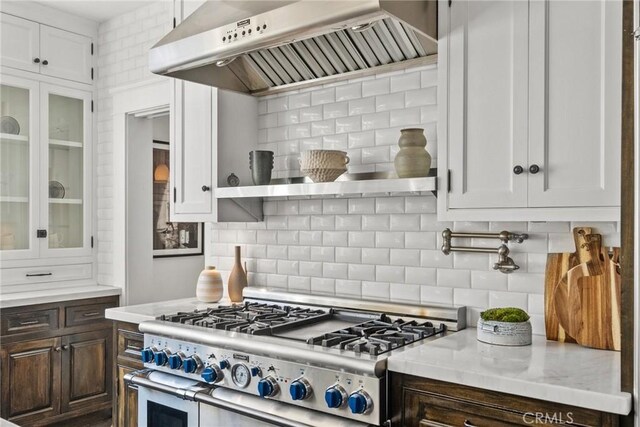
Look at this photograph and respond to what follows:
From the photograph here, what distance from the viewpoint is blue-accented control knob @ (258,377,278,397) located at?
2.06 m

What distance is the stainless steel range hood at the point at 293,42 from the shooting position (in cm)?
206

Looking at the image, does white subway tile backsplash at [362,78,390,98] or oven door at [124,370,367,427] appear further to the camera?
white subway tile backsplash at [362,78,390,98]

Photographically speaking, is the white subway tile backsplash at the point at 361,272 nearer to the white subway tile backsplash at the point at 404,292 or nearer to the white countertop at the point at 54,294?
the white subway tile backsplash at the point at 404,292

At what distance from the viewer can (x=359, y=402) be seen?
1.82 meters

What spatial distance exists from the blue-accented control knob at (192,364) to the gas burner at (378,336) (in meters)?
0.56

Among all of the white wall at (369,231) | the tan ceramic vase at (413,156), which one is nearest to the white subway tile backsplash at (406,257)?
the white wall at (369,231)

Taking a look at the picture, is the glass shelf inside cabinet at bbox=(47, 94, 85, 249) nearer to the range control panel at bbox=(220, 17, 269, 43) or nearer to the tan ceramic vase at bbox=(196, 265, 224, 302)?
the tan ceramic vase at bbox=(196, 265, 224, 302)

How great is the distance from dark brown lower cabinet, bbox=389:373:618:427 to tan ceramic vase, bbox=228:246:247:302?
1469 millimetres

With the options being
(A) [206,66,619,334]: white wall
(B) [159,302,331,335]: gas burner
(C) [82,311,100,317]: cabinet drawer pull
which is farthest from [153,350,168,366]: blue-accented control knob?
(C) [82,311,100,317]: cabinet drawer pull

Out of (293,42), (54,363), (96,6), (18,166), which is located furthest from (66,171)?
(293,42)

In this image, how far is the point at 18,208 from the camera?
3.89 metres

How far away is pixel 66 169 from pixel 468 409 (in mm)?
3562

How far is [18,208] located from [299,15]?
2808mm

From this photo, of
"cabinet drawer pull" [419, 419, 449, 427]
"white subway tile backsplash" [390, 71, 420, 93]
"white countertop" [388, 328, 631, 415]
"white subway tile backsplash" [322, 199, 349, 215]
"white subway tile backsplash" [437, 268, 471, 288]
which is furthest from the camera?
"white subway tile backsplash" [322, 199, 349, 215]
